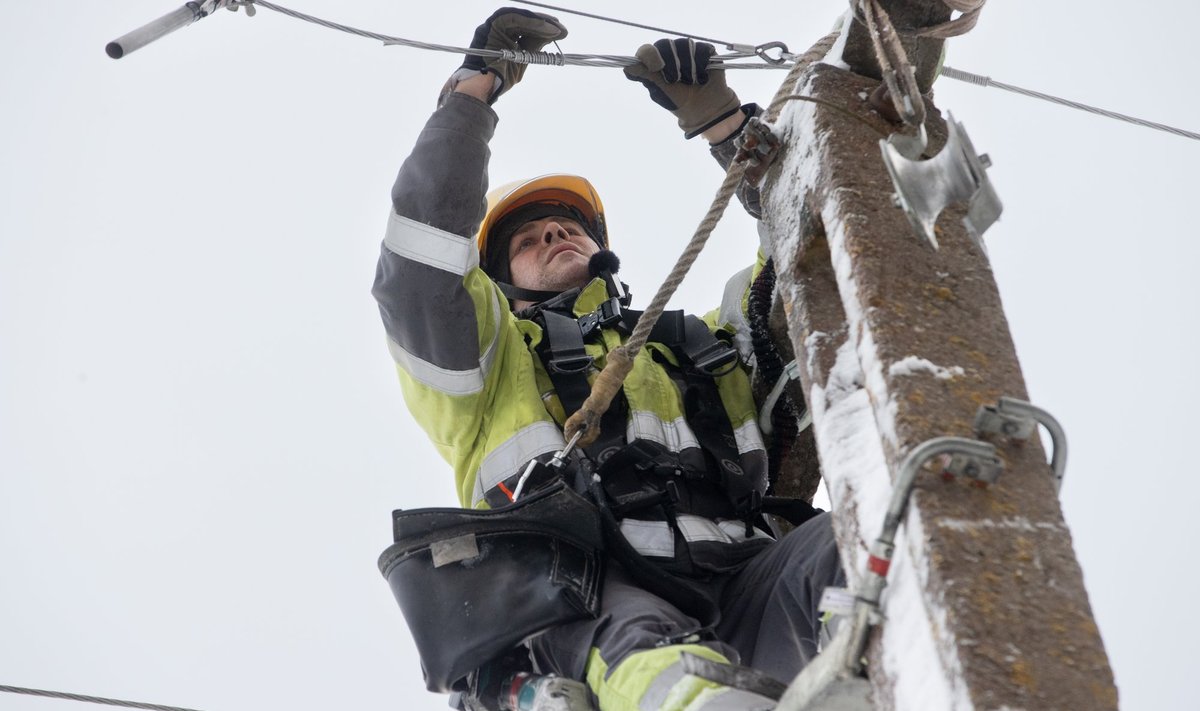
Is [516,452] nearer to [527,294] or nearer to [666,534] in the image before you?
[666,534]

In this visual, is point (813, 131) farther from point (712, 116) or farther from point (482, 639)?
point (712, 116)

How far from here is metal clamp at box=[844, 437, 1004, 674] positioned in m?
1.88

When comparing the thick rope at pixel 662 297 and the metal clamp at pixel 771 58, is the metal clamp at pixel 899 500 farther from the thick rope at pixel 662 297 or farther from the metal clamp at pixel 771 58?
the metal clamp at pixel 771 58

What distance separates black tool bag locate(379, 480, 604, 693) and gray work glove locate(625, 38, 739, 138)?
169 centimetres

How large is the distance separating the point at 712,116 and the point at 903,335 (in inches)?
91.4

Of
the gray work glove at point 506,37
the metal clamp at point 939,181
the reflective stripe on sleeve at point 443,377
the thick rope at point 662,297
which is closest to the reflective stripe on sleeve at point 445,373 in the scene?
the reflective stripe on sleeve at point 443,377

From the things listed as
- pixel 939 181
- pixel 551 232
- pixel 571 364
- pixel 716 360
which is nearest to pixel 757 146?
pixel 939 181

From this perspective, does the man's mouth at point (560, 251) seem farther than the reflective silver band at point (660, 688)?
Yes

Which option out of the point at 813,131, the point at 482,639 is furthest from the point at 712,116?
the point at 482,639

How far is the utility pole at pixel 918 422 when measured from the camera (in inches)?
69.5

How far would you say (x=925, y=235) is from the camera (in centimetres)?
217

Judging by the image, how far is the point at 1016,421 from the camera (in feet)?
6.45

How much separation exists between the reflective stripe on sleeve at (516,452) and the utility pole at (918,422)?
1072 mm

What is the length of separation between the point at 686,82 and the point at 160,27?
173 cm
